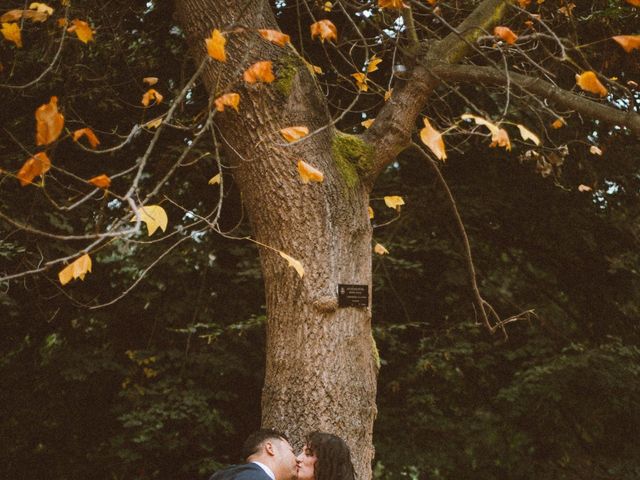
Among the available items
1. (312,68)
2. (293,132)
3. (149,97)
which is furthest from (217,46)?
(149,97)

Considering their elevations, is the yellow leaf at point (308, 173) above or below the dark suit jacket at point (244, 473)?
above

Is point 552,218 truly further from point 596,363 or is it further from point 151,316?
point 151,316

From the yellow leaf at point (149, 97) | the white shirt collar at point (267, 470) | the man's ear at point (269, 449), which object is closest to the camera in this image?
the man's ear at point (269, 449)

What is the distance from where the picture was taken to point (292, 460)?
2996 mm

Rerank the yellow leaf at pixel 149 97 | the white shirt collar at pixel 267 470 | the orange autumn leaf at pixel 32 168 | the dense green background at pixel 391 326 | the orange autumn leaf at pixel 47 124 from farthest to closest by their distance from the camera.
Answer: the dense green background at pixel 391 326, the yellow leaf at pixel 149 97, the white shirt collar at pixel 267 470, the orange autumn leaf at pixel 32 168, the orange autumn leaf at pixel 47 124

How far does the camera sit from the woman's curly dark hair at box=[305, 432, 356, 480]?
2.86 m

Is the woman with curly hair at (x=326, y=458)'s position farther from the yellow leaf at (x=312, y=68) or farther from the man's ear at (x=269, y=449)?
the yellow leaf at (x=312, y=68)

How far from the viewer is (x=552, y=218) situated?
287 inches

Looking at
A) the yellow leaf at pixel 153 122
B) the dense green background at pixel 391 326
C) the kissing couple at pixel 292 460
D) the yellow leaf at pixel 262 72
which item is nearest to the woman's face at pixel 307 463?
the kissing couple at pixel 292 460

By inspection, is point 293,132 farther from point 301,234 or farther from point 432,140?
point 432,140

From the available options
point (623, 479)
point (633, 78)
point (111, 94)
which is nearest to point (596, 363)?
point (623, 479)

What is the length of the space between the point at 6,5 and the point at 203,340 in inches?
151

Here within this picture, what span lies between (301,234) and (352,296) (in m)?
0.39

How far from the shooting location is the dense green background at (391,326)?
6812 millimetres
